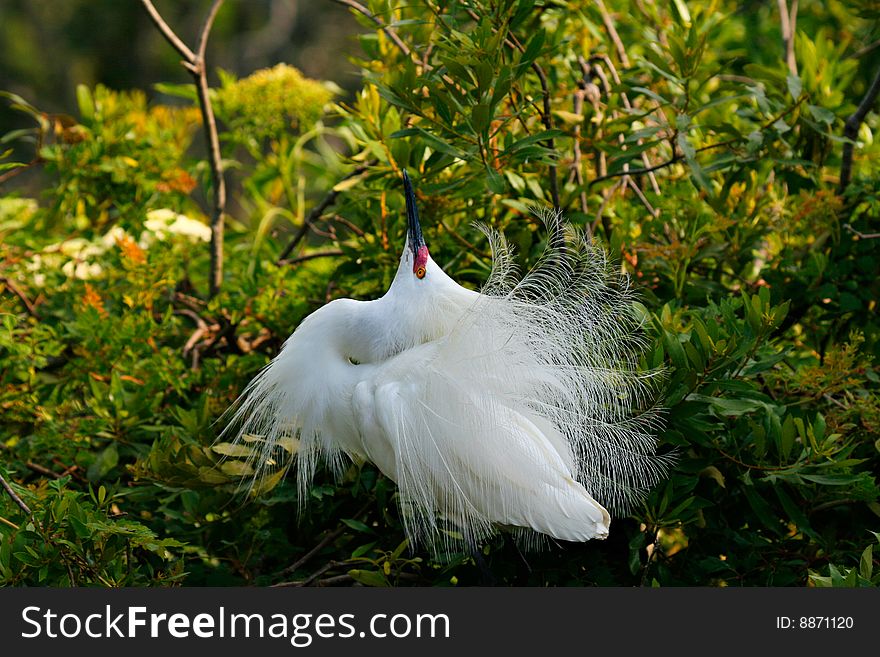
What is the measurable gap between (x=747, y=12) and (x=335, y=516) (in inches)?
108

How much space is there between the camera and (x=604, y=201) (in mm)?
1798

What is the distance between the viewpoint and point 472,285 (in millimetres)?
1824

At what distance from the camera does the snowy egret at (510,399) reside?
136cm

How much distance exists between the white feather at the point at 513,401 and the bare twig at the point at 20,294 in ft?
2.55

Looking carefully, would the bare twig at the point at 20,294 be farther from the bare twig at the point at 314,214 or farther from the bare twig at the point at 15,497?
the bare twig at the point at 15,497

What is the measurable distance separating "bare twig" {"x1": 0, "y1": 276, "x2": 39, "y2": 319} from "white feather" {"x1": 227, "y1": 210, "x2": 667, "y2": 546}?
78 cm

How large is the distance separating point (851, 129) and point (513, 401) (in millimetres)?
962

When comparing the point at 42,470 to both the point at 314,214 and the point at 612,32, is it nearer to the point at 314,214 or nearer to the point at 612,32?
the point at 314,214

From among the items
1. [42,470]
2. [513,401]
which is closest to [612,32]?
[513,401]

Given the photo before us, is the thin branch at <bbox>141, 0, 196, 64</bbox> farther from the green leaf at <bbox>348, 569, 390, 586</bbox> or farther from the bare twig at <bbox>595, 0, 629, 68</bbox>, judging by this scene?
the green leaf at <bbox>348, 569, 390, 586</bbox>

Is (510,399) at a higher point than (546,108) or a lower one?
lower

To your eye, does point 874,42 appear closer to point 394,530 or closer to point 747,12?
point 747,12

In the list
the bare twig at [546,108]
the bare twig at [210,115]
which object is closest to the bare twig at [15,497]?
the bare twig at [210,115]

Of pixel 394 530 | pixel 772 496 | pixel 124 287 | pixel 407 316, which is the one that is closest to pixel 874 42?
pixel 772 496
